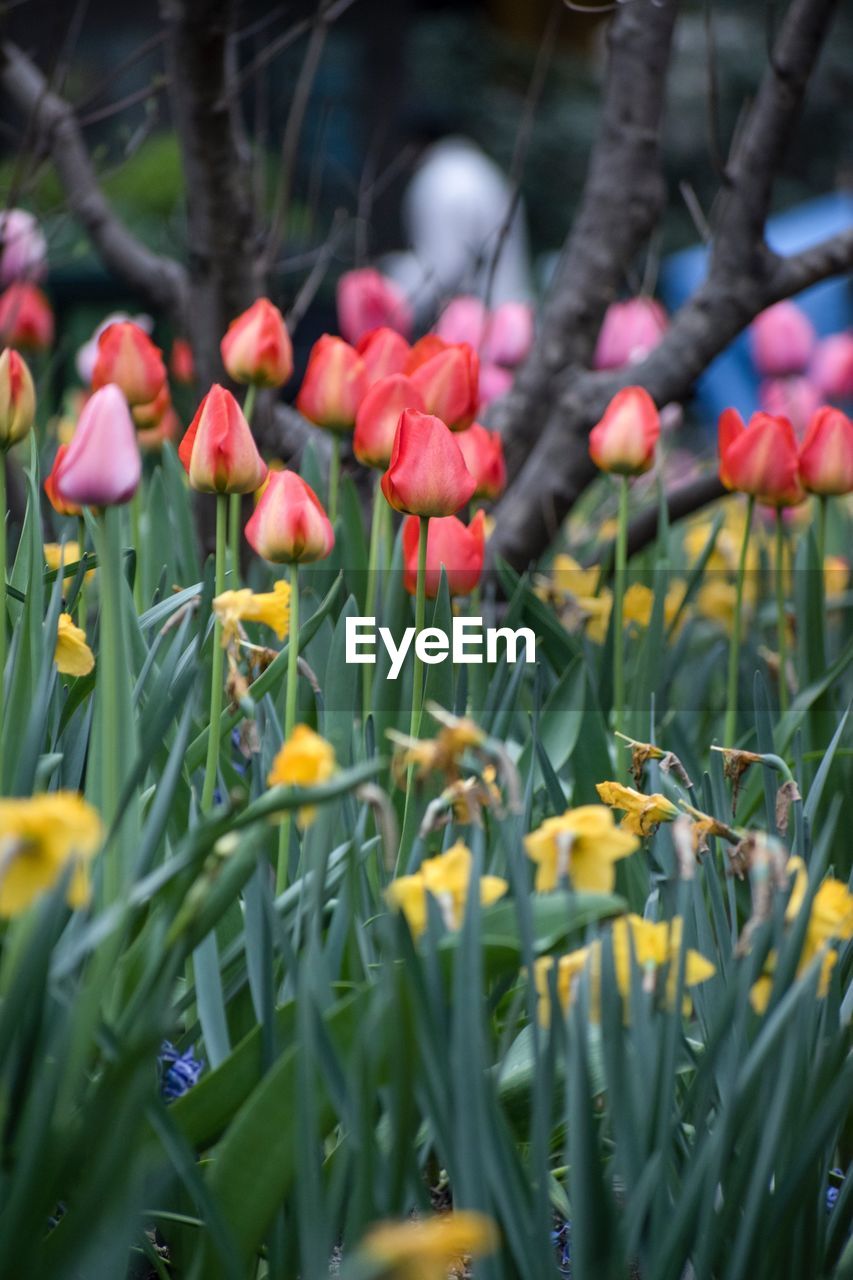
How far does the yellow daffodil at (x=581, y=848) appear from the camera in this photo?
825mm

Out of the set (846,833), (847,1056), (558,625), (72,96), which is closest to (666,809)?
(847,1056)

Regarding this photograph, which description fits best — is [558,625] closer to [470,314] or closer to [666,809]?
[666,809]

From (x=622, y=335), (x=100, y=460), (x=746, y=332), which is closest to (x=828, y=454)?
(x=100, y=460)

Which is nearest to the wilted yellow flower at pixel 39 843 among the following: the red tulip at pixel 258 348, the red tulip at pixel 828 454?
the red tulip at pixel 258 348

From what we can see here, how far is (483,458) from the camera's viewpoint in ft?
5.66

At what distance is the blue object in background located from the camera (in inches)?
216

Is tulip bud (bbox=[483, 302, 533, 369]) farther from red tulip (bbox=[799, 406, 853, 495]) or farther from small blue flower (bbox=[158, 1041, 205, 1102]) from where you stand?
small blue flower (bbox=[158, 1041, 205, 1102])

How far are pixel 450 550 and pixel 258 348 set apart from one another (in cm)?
35

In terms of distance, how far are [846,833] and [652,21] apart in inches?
59.0

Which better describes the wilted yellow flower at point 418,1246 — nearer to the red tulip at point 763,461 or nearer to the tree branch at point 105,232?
the red tulip at point 763,461

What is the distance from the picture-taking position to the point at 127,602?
44.9 inches

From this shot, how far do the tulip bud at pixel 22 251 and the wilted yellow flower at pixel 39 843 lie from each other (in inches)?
76.6

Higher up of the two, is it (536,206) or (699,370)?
(536,206)

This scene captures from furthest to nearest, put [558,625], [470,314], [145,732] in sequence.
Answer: [470,314], [558,625], [145,732]
